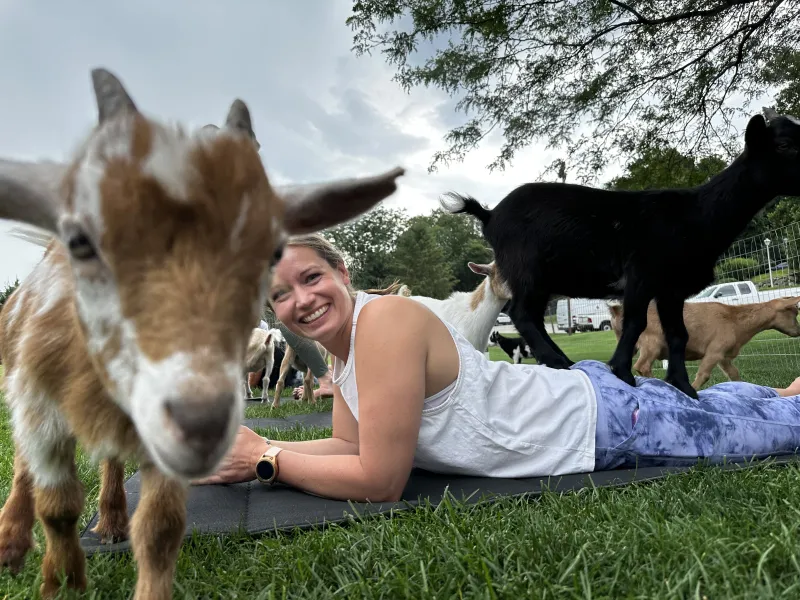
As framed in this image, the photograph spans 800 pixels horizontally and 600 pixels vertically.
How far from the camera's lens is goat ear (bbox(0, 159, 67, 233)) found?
110cm

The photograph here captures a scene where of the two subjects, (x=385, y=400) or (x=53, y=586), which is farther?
(x=385, y=400)

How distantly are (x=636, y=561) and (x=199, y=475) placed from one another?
1164mm

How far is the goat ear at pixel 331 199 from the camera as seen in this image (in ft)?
4.27

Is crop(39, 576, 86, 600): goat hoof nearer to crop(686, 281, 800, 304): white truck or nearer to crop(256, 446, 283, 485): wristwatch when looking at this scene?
crop(256, 446, 283, 485): wristwatch

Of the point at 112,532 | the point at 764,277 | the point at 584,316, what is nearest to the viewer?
the point at 112,532

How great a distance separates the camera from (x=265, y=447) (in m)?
2.49

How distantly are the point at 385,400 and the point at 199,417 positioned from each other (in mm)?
1274

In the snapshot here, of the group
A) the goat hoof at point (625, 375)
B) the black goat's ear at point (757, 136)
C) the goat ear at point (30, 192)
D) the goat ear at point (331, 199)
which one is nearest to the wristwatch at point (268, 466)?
the goat ear at point (331, 199)

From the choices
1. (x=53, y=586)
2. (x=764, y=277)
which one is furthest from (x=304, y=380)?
(x=764, y=277)

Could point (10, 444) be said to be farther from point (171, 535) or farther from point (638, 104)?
point (638, 104)

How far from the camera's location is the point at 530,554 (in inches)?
60.9

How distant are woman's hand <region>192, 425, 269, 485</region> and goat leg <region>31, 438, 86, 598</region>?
86 centimetres

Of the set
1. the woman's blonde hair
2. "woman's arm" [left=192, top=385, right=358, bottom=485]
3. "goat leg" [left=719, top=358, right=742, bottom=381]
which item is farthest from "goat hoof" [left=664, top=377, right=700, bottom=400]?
"goat leg" [left=719, top=358, right=742, bottom=381]

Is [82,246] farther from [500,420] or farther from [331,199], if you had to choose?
[500,420]
